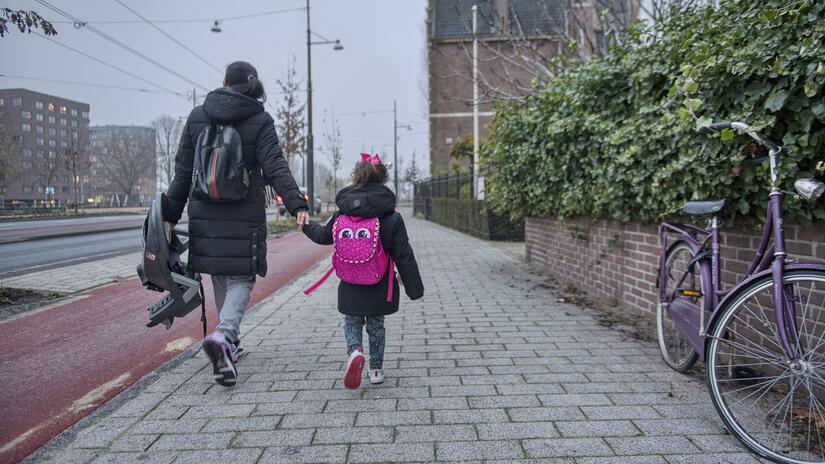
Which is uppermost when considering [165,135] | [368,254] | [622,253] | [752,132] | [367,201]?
[165,135]

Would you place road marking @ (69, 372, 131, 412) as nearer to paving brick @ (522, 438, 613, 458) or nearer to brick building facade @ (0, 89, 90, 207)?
paving brick @ (522, 438, 613, 458)

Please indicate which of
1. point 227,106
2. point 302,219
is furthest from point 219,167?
point 302,219

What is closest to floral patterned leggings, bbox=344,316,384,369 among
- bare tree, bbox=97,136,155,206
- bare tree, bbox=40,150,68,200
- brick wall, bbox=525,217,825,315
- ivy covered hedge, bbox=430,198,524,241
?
brick wall, bbox=525,217,825,315

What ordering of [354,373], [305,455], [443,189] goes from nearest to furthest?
[305,455] < [354,373] < [443,189]

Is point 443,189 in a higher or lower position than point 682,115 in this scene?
higher

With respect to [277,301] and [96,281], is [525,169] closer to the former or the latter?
[277,301]

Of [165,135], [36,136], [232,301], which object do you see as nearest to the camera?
[232,301]

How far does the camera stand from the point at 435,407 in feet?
9.78

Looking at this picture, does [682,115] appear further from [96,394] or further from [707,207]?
[96,394]

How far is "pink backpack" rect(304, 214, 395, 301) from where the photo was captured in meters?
3.25

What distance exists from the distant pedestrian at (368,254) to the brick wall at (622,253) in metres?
2.14

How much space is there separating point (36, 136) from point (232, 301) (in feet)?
34.3

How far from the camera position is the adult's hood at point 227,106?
3.38m

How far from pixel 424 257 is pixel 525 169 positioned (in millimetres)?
3831
